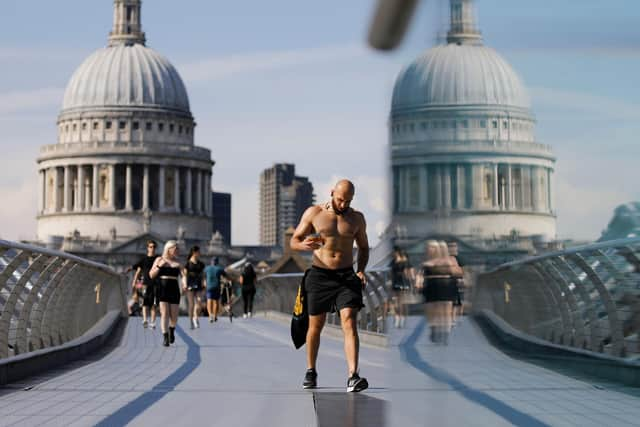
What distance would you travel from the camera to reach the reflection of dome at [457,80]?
2758mm

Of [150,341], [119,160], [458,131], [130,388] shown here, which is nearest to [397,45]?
[458,131]

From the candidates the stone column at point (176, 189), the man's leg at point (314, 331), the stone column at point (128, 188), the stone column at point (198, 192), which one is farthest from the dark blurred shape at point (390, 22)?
the stone column at point (198, 192)

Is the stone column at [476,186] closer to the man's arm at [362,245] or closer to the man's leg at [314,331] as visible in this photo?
the man's arm at [362,245]

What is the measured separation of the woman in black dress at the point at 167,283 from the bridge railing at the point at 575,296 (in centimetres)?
1721

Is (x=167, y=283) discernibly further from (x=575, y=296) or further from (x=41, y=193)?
(x=41, y=193)

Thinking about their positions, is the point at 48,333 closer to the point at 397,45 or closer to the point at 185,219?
the point at 397,45

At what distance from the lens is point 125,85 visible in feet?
509

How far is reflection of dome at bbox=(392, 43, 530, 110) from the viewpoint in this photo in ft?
9.05

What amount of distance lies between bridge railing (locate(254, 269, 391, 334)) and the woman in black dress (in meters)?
2.86

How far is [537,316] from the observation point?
3.42m

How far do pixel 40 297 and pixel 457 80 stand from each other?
43.2 ft

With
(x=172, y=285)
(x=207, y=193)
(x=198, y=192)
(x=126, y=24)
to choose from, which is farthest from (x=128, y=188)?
(x=172, y=285)

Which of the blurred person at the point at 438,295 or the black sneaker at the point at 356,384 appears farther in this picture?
the black sneaker at the point at 356,384

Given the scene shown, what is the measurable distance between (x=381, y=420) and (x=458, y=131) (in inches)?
114
